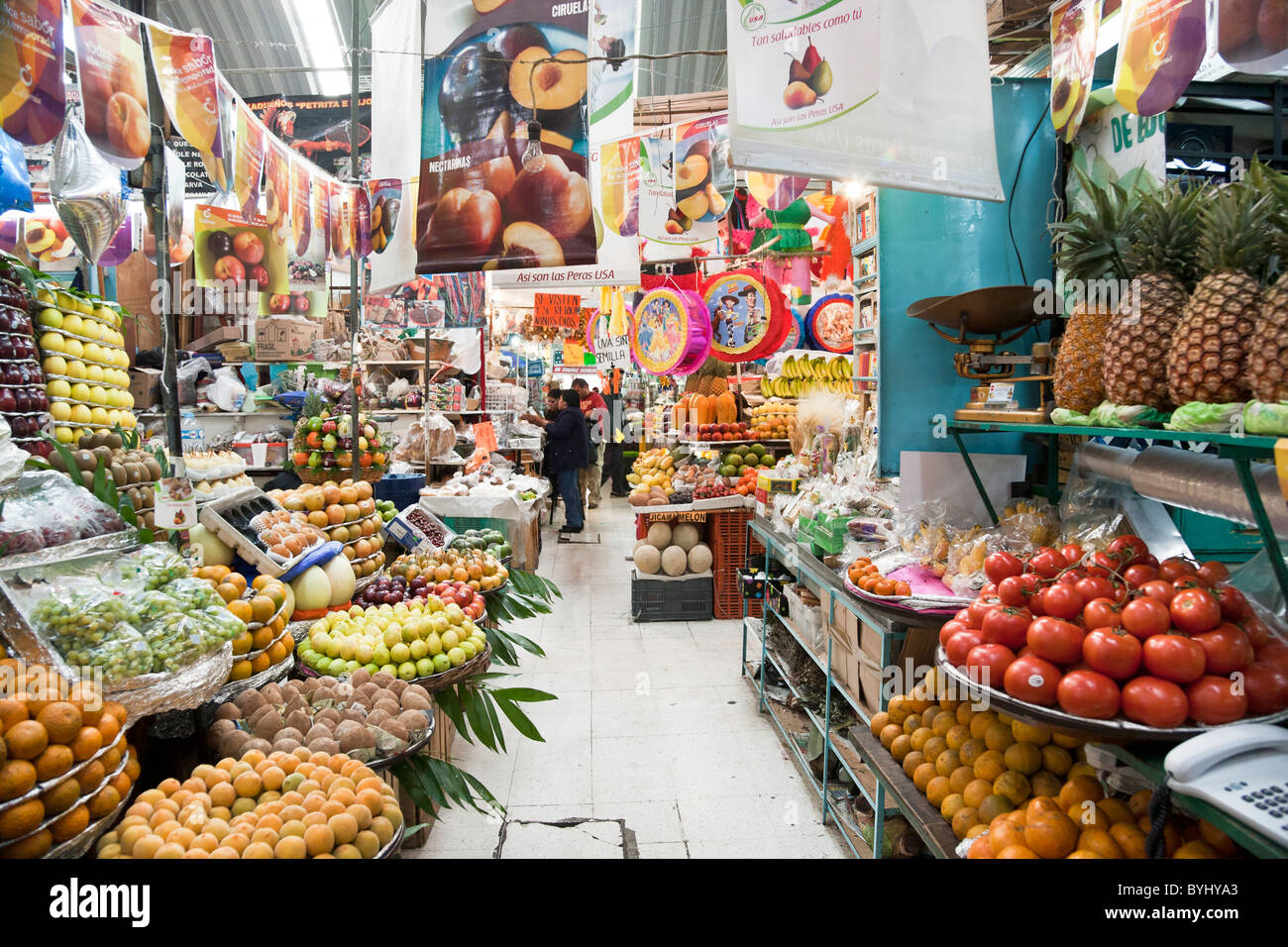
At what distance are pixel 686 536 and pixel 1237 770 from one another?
18.0ft

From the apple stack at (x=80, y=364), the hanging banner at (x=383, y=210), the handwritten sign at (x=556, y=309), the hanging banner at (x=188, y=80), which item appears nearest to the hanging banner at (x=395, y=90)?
the hanging banner at (x=383, y=210)

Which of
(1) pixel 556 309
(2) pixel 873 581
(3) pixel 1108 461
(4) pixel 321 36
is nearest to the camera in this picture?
(3) pixel 1108 461

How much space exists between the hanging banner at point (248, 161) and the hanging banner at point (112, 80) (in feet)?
2.89

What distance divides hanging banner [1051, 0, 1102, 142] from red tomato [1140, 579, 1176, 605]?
1.91 metres

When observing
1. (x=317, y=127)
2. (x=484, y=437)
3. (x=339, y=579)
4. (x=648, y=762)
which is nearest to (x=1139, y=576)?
(x=648, y=762)

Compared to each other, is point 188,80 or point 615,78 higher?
point 615,78

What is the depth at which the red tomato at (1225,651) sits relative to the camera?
162 centimetres

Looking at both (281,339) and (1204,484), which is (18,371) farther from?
(281,339)

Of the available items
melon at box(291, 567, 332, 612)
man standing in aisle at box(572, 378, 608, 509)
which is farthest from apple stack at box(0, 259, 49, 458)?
man standing in aisle at box(572, 378, 608, 509)

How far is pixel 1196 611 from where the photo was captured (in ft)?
5.50

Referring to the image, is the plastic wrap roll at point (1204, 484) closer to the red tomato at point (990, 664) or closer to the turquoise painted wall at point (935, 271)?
the red tomato at point (990, 664)

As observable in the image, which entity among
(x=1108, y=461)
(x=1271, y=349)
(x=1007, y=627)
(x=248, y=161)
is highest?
(x=248, y=161)

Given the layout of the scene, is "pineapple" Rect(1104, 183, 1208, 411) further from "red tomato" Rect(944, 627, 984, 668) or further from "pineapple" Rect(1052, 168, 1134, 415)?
"red tomato" Rect(944, 627, 984, 668)

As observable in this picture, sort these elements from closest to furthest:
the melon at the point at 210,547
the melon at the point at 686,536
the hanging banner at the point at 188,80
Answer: the melon at the point at 210,547 < the hanging banner at the point at 188,80 < the melon at the point at 686,536
